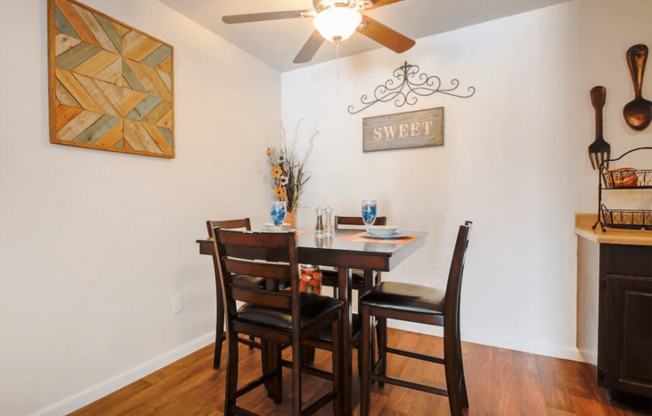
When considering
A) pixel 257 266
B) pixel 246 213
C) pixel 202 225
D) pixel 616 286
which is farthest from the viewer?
pixel 246 213

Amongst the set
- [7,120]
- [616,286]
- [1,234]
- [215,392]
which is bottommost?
[215,392]

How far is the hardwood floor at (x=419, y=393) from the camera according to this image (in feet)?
5.61

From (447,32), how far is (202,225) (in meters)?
2.44

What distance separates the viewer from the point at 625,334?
168 cm

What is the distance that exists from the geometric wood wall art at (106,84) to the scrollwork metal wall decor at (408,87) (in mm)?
1681

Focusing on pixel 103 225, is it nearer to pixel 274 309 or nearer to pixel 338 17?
pixel 274 309

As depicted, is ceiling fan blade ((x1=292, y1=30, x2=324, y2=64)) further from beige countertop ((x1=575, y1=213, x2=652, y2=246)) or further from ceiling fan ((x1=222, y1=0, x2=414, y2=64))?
beige countertop ((x1=575, y1=213, x2=652, y2=246))

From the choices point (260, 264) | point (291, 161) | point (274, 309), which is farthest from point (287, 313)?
point (291, 161)

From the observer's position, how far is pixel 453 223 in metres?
2.63

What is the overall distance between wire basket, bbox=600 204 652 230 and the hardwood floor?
0.94m

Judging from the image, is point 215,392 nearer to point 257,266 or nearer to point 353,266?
point 257,266

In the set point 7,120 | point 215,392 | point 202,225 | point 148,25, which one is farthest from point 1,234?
point 148,25

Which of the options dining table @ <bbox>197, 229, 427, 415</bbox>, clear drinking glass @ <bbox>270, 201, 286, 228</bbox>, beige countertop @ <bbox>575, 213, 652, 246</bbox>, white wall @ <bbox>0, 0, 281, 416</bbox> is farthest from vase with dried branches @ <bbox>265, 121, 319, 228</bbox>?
beige countertop @ <bbox>575, 213, 652, 246</bbox>

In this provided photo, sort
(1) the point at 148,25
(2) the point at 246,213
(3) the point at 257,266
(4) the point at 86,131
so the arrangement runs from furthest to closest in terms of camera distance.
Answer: (2) the point at 246,213 < (1) the point at 148,25 < (4) the point at 86,131 < (3) the point at 257,266
